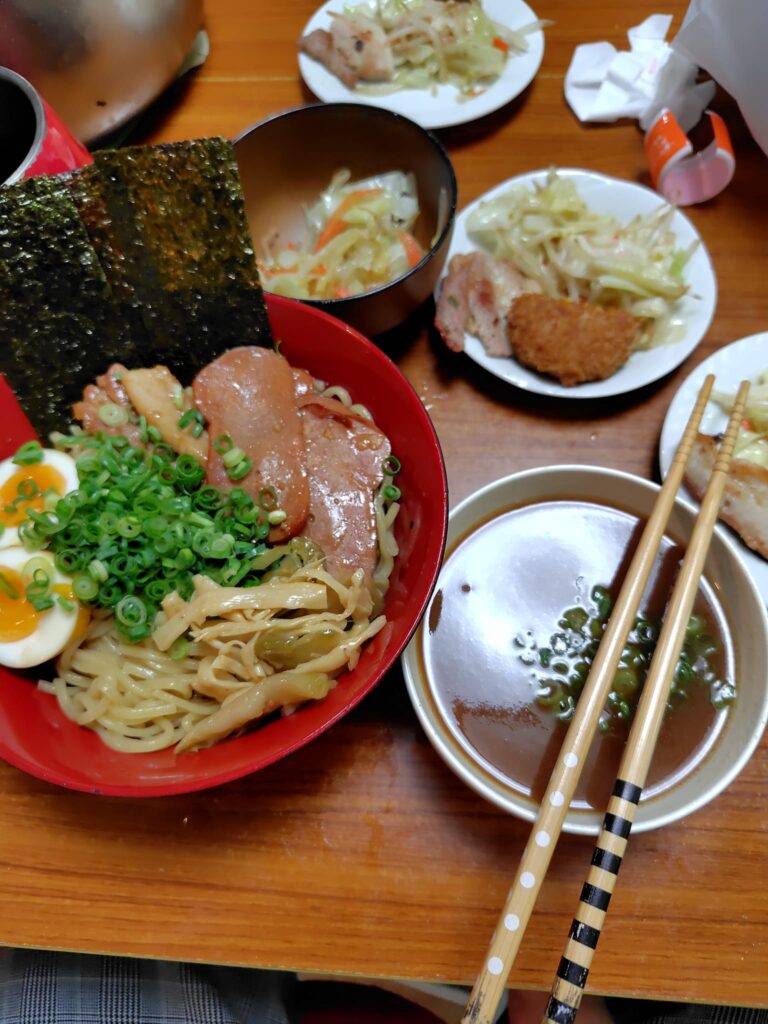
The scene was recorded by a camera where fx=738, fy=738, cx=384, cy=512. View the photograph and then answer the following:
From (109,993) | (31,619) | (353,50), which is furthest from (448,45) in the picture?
(109,993)

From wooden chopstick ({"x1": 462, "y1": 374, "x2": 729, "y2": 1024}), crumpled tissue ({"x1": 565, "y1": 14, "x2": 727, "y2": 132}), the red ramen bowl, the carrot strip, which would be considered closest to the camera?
wooden chopstick ({"x1": 462, "y1": 374, "x2": 729, "y2": 1024})

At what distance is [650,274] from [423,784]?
1161mm

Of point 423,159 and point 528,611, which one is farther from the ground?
point 423,159

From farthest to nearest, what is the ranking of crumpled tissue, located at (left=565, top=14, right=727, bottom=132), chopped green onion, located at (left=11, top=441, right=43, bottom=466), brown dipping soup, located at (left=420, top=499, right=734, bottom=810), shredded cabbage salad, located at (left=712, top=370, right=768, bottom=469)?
crumpled tissue, located at (left=565, top=14, right=727, bottom=132)
shredded cabbage salad, located at (left=712, top=370, right=768, bottom=469)
chopped green onion, located at (left=11, top=441, right=43, bottom=466)
brown dipping soup, located at (left=420, top=499, right=734, bottom=810)

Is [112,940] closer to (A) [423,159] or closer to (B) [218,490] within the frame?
(B) [218,490]

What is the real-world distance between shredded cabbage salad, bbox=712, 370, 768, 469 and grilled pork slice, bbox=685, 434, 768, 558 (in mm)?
58

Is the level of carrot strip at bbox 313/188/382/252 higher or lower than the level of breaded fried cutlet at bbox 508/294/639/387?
higher

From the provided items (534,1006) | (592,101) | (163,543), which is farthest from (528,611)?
(592,101)

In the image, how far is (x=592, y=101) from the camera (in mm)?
1946

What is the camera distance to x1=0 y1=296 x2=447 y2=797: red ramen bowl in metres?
1.07

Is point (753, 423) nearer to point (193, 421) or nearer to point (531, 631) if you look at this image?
point (531, 631)

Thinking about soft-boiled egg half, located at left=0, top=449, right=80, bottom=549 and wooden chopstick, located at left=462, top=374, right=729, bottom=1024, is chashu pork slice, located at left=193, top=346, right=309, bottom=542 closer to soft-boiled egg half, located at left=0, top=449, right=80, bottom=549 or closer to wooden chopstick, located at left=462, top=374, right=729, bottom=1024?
soft-boiled egg half, located at left=0, top=449, right=80, bottom=549

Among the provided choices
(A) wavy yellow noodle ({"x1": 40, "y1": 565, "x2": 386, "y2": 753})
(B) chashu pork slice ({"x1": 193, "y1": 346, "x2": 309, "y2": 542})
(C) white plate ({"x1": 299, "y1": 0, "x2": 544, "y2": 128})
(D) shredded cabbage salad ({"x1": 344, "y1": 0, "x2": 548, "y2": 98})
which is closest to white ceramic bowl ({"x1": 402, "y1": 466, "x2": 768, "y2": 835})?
(A) wavy yellow noodle ({"x1": 40, "y1": 565, "x2": 386, "y2": 753})

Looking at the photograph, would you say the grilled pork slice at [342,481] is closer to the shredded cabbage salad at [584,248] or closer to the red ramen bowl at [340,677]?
the red ramen bowl at [340,677]
